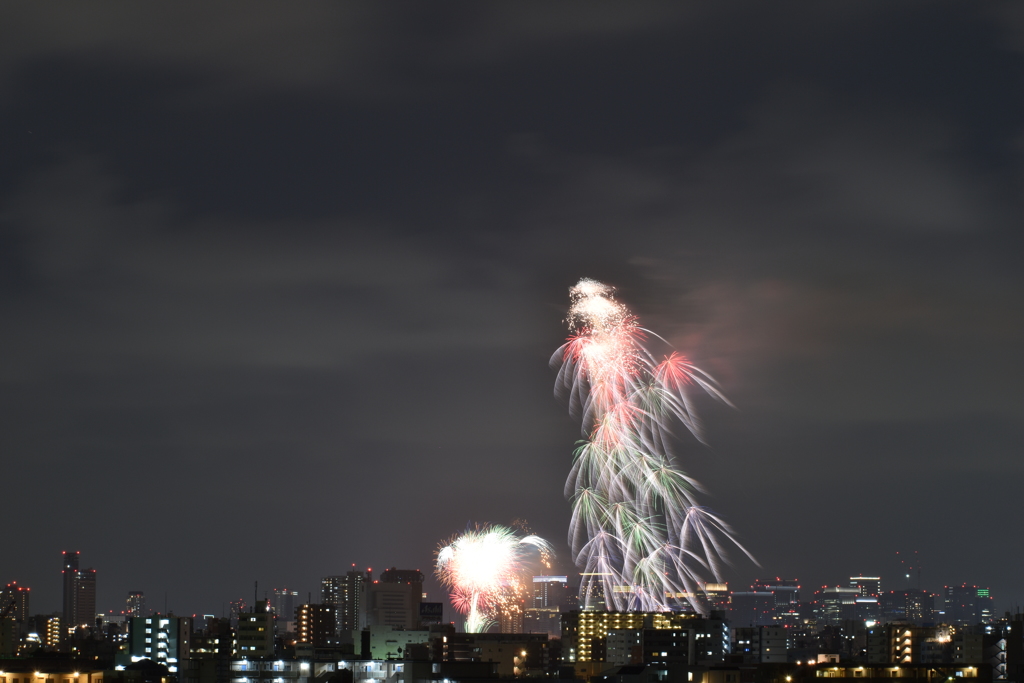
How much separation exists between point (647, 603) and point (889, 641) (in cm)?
3676

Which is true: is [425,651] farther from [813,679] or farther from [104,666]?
[813,679]

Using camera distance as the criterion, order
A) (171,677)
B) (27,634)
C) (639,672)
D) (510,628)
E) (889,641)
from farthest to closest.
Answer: (27,634) → (510,628) → (889,641) → (171,677) → (639,672)

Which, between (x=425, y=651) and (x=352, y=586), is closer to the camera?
(x=425, y=651)

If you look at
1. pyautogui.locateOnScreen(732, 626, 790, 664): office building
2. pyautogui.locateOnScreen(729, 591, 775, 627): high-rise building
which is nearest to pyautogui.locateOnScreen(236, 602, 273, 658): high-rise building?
pyautogui.locateOnScreen(732, 626, 790, 664): office building

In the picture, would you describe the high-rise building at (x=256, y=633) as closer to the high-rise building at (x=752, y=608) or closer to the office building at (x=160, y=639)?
the office building at (x=160, y=639)

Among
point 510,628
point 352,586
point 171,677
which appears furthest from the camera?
point 352,586

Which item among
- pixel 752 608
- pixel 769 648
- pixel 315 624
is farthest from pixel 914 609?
pixel 769 648

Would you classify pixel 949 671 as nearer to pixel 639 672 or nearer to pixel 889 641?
pixel 639 672

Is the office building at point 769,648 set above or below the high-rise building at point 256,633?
below

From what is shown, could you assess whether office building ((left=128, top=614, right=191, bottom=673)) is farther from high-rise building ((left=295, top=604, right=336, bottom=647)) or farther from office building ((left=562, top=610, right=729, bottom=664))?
high-rise building ((left=295, top=604, right=336, bottom=647))

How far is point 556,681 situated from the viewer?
58.1m

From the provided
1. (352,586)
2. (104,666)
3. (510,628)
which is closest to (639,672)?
(104,666)

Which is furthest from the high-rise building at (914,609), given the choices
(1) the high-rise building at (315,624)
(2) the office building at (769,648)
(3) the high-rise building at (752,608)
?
(2) the office building at (769,648)

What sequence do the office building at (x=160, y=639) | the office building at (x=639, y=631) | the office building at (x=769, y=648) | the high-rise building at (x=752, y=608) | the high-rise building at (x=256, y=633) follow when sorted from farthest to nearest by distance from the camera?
the high-rise building at (x=752, y=608)
the office building at (x=160, y=639)
the office building at (x=639, y=631)
the high-rise building at (x=256, y=633)
the office building at (x=769, y=648)
